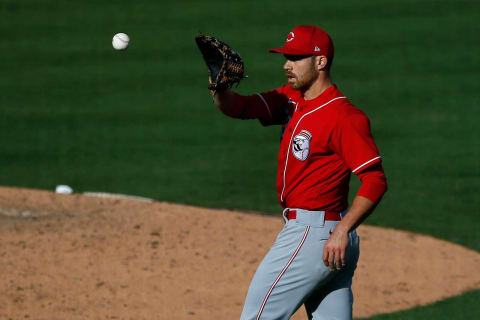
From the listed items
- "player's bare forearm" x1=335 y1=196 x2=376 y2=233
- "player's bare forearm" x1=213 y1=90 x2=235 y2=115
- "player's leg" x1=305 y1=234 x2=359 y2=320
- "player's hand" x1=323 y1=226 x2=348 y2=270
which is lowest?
"player's leg" x1=305 y1=234 x2=359 y2=320

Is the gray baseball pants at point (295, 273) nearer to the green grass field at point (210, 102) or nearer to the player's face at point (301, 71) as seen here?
the player's face at point (301, 71)

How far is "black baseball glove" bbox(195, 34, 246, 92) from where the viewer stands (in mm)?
4823

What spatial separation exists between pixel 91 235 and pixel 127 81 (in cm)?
664

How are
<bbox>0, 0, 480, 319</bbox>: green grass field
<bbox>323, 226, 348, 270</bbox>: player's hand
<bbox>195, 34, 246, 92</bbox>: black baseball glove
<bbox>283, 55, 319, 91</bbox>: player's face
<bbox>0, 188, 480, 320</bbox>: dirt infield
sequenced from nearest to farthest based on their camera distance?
<bbox>323, 226, 348, 270</bbox>: player's hand, <bbox>283, 55, 319, 91</bbox>: player's face, <bbox>195, 34, 246, 92</bbox>: black baseball glove, <bbox>0, 188, 480, 320</bbox>: dirt infield, <bbox>0, 0, 480, 319</bbox>: green grass field

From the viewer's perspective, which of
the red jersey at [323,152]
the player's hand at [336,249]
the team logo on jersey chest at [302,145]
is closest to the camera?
the player's hand at [336,249]

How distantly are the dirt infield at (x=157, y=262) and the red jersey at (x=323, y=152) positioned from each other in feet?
7.87

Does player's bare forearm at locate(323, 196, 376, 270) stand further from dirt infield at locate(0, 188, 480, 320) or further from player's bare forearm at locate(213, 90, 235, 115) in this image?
dirt infield at locate(0, 188, 480, 320)

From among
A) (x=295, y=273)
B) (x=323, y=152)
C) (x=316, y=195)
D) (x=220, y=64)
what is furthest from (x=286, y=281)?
(x=220, y=64)

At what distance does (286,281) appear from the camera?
4.36m

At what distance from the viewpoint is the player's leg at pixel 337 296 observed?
449 centimetres

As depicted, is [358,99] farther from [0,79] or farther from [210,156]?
[0,79]

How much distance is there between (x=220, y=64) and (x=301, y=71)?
0.52m

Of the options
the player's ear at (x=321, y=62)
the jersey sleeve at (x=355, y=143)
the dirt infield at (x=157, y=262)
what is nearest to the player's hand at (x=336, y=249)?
the jersey sleeve at (x=355, y=143)

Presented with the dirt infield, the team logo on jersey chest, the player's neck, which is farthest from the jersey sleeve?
the dirt infield
